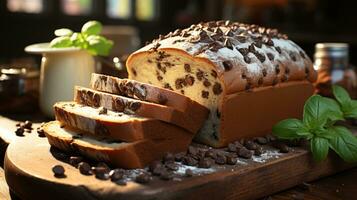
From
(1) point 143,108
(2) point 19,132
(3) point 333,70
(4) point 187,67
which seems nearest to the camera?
(1) point 143,108

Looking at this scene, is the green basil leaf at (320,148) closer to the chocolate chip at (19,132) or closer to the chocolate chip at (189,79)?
the chocolate chip at (189,79)

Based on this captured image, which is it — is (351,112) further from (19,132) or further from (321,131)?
(19,132)

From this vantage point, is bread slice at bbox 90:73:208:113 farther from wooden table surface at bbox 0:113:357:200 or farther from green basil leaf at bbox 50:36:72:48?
green basil leaf at bbox 50:36:72:48

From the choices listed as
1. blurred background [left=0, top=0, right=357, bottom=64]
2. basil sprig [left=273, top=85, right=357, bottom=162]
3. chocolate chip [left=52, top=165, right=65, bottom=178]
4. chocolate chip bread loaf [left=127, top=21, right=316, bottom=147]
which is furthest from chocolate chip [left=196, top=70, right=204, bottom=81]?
blurred background [left=0, top=0, right=357, bottom=64]

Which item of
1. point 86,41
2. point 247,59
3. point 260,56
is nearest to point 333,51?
point 260,56

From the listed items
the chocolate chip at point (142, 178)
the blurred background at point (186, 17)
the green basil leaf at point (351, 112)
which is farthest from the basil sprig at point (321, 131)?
the blurred background at point (186, 17)
